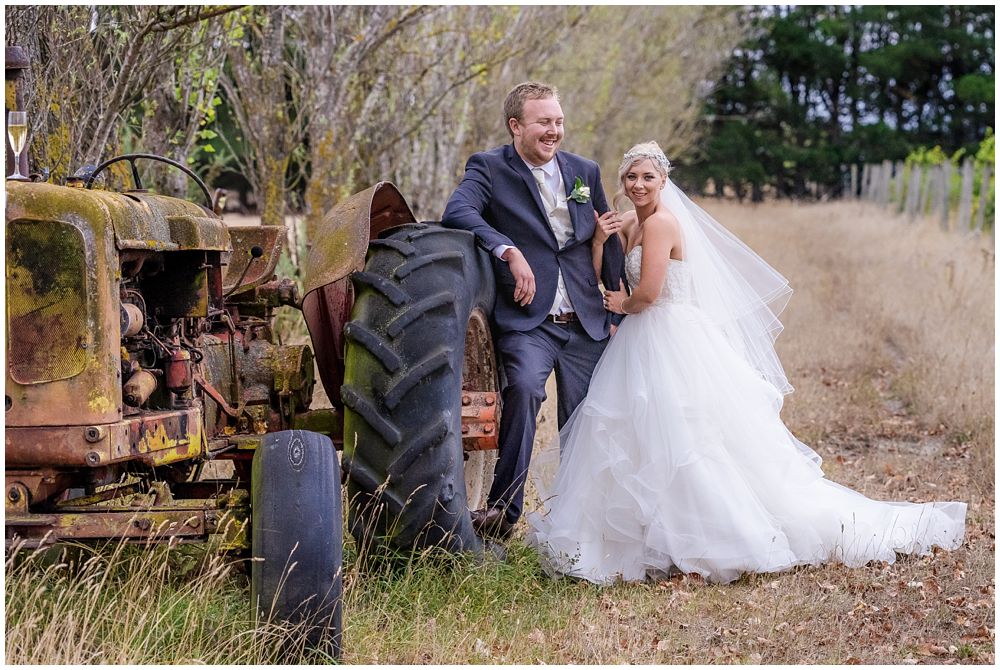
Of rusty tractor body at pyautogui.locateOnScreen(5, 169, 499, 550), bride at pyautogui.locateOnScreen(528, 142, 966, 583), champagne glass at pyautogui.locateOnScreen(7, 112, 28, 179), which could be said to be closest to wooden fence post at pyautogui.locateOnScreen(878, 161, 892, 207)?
bride at pyautogui.locateOnScreen(528, 142, 966, 583)

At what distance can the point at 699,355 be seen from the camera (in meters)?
5.01

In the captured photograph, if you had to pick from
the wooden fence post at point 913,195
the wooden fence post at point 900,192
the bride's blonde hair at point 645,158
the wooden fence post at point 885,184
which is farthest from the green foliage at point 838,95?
the bride's blonde hair at point 645,158

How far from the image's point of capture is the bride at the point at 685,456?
4676 millimetres

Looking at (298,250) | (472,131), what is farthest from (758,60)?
(298,250)

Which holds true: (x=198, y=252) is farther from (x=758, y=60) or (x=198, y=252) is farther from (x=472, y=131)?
(x=758, y=60)

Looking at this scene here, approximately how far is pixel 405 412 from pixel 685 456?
1.26 metres

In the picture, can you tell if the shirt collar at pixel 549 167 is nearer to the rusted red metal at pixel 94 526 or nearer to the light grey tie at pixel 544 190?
the light grey tie at pixel 544 190

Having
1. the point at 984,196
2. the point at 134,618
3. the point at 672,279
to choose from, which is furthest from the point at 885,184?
the point at 134,618

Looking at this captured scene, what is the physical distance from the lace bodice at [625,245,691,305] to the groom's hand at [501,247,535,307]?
59 centimetres

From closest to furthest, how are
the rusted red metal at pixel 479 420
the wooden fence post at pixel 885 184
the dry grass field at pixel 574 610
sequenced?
the dry grass field at pixel 574 610, the rusted red metal at pixel 479 420, the wooden fence post at pixel 885 184

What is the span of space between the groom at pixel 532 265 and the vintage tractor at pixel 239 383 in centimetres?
13

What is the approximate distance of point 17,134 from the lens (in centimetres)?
351

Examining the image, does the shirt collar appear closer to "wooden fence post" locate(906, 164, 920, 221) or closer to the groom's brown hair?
the groom's brown hair

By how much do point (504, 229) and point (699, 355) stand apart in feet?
3.17
